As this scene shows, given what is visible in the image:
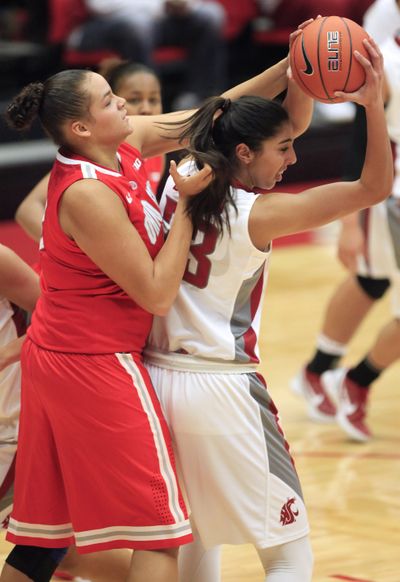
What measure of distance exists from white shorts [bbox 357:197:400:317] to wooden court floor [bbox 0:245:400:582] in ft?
2.18

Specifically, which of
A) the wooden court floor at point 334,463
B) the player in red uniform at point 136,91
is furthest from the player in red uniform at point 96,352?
the player in red uniform at point 136,91

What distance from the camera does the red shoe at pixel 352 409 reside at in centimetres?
559

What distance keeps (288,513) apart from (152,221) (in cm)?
83

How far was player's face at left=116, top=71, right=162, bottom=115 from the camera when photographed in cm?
487

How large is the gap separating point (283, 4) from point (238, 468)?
26.6 ft

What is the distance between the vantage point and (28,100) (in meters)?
3.30

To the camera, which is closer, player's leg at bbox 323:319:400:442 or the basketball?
the basketball

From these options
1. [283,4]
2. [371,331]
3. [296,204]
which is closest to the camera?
[296,204]

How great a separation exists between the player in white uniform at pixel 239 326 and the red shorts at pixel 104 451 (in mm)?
97

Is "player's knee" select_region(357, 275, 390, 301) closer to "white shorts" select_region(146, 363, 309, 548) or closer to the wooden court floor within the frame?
the wooden court floor

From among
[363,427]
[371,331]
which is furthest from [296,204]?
[371,331]

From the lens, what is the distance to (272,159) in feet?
10.6

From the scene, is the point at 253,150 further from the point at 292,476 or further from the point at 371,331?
the point at 371,331

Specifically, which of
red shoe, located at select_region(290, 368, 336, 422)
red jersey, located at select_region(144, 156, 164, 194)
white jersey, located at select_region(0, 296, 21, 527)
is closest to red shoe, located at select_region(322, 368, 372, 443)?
red shoe, located at select_region(290, 368, 336, 422)
